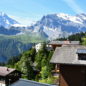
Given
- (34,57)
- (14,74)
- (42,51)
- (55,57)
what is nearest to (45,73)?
(14,74)

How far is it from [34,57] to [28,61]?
2363cm

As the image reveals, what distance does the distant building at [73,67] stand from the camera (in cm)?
3588

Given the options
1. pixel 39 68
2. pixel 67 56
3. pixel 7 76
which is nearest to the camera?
pixel 67 56

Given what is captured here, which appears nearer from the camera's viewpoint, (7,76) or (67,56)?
(67,56)

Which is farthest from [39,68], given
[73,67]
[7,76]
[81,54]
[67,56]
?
[81,54]

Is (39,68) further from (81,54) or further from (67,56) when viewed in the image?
(81,54)

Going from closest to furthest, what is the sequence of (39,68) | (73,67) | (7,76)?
(73,67) → (7,76) → (39,68)

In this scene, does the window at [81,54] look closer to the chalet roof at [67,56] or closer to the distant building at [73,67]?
the distant building at [73,67]

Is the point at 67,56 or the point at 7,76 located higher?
the point at 67,56

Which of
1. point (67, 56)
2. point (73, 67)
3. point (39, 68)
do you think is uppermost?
point (67, 56)

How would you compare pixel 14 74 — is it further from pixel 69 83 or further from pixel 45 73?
pixel 69 83

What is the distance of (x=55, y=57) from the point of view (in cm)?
3809

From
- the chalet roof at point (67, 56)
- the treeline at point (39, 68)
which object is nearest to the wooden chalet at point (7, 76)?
the treeline at point (39, 68)

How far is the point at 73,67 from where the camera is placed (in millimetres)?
36312
